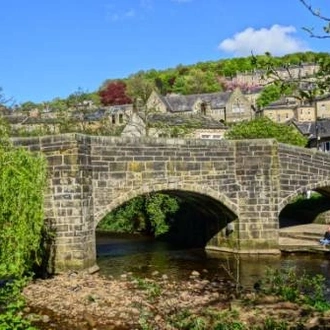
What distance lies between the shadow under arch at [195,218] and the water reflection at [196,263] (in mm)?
1166

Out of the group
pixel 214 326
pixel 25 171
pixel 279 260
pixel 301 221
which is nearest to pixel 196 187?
pixel 279 260

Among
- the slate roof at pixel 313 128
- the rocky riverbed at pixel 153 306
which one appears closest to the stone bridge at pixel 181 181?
the rocky riverbed at pixel 153 306

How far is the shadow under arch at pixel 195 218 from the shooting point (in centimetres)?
2006

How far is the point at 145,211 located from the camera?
29.6 meters

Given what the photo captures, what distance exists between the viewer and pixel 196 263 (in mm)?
19875

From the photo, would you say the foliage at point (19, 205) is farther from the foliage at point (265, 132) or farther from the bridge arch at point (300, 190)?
the foliage at point (265, 132)

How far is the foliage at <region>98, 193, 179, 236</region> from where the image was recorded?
93.2 feet

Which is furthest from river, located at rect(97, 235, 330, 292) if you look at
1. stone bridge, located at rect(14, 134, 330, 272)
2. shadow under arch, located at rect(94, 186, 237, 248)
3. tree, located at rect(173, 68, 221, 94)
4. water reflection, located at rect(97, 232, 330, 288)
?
tree, located at rect(173, 68, 221, 94)

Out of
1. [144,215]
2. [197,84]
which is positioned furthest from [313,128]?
[197,84]

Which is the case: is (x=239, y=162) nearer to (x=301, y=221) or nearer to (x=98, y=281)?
(x=98, y=281)

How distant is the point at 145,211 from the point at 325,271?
13530mm

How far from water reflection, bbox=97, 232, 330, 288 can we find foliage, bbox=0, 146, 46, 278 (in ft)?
17.7

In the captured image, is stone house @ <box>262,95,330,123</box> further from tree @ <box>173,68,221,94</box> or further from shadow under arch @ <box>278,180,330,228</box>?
shadow under arch @ <box>278,180,330,228</box>

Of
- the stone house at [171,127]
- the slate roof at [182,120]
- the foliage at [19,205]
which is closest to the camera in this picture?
the foliage at [19,205]
